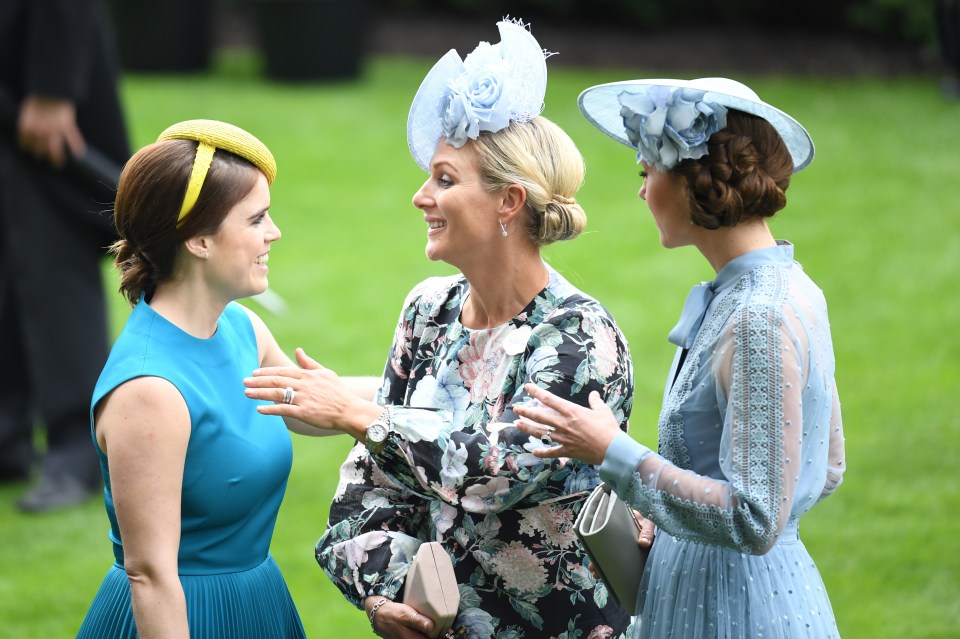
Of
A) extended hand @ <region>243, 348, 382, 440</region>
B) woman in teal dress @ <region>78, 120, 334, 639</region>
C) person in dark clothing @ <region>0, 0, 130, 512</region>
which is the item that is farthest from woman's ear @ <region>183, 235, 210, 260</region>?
person in dark clothing @ <region>0, 0, 130, 512</region>

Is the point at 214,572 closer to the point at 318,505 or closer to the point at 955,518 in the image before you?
the point at 318,505

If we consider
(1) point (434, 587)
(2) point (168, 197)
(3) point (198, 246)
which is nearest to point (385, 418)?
(1) point (434, 587)

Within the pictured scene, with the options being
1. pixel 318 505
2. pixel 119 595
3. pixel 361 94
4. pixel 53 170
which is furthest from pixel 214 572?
pixel 361 94

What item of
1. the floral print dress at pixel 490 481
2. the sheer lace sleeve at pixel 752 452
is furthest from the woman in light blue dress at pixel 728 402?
the floral print dress at pixel 490 481

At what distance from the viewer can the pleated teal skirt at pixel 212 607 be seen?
3.03 metres

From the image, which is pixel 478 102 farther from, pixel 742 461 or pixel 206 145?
pixel 742 461

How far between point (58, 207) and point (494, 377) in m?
3.80

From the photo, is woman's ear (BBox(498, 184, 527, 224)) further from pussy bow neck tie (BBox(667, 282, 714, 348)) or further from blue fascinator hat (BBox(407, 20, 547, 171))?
pussy bow neck tie (BBox(667, 282, 714, 348))

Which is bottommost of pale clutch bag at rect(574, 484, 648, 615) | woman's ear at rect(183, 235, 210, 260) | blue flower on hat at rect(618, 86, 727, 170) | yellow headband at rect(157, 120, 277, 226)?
pale clutch bag at rect(574, 484, 648, 615)

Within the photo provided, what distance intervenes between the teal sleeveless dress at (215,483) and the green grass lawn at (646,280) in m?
1.00

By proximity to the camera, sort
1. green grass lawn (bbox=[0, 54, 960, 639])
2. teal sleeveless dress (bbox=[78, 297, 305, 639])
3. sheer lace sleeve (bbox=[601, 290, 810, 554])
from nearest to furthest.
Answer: sheer lace sleeve (bbox=[601, 290, 810, 554]), teal sleeveless dress (bbox=[78, 297, 305, 639]), green grass lawn (bbox=[0, 54, 960, 639])

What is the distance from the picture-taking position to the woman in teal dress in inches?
110

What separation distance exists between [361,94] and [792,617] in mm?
12037

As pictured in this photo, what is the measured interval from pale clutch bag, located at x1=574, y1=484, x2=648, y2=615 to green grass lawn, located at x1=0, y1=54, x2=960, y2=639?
2.53ft
